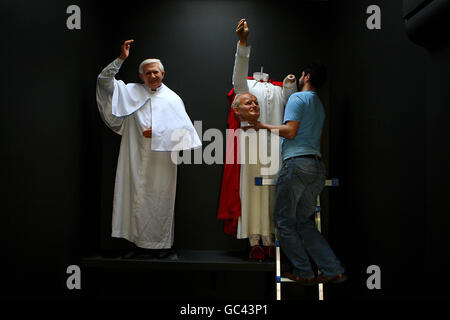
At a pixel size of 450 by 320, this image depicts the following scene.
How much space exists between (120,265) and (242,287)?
1.11 meters

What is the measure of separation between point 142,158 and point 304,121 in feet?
4.32

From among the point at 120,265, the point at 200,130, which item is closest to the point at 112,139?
the point at 200,130

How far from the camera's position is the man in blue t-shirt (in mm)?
2555

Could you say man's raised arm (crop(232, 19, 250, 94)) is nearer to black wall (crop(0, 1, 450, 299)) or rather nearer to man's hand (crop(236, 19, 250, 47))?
man's hand (crop(236, 19, 250, 47))

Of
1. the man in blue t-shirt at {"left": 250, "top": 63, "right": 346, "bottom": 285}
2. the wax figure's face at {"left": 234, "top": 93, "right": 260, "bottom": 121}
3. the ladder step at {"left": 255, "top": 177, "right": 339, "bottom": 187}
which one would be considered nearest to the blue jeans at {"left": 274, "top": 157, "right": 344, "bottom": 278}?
the man in blue t-shirt at {"left": 250, "top": 63, "right": 346, "bottom": 285}

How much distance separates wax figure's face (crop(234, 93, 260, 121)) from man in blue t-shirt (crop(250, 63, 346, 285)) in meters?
0.26

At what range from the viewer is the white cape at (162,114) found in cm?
320

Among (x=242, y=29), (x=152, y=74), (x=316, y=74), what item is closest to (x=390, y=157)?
(x=316, y=74)

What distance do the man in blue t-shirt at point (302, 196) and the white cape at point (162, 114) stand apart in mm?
809

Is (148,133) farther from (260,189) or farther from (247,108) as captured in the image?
(260,189)

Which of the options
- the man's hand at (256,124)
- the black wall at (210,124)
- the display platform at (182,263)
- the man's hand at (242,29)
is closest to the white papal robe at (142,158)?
the display platform at (182,263)

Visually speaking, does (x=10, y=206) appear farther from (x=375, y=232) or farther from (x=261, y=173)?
(x=375, y=232)

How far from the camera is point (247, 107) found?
2.97 metres

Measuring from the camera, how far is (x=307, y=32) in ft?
12.3
